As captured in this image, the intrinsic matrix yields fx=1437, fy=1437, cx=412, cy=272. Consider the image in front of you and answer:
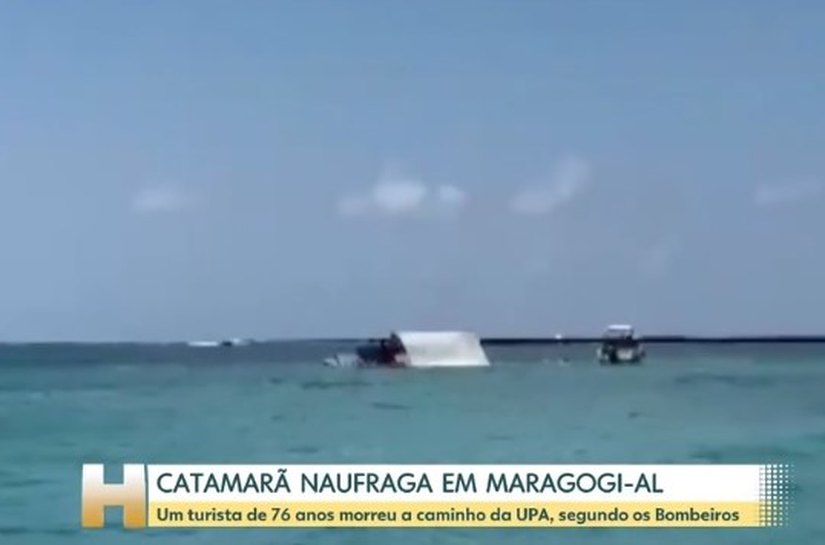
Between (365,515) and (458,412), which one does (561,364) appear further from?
(365,515)

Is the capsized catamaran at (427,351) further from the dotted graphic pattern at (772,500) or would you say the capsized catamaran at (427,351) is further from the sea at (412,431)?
the dotted graphic pattern at (772,500)

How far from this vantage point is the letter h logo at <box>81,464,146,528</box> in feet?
20.8

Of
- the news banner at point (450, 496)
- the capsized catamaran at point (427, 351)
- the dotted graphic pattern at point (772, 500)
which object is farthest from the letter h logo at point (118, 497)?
the capsized catamaran at point (427, 351)

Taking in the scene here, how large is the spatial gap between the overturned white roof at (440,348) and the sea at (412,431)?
9.2 inches

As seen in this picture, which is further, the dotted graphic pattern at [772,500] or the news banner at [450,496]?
the dotted graphic pattern at [772,500]

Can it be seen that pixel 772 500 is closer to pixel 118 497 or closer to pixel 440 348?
pixel 118 497

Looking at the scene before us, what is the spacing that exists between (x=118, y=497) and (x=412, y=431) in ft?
21.1

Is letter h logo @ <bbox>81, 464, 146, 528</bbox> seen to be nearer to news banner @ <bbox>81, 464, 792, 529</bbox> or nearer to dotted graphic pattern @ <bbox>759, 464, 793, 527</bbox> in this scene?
news banner @ <bbox>81, 464, 792, 529</bbox>

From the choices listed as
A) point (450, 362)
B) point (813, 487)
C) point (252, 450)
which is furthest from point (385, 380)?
point (813, 487)

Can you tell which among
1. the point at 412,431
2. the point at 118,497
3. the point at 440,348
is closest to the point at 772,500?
the point at 118,497

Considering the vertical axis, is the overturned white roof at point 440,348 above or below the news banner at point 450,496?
above

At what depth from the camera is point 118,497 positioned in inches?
267

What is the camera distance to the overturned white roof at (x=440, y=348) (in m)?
21.7

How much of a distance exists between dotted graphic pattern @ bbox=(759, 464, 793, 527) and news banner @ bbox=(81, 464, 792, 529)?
0.04ft
